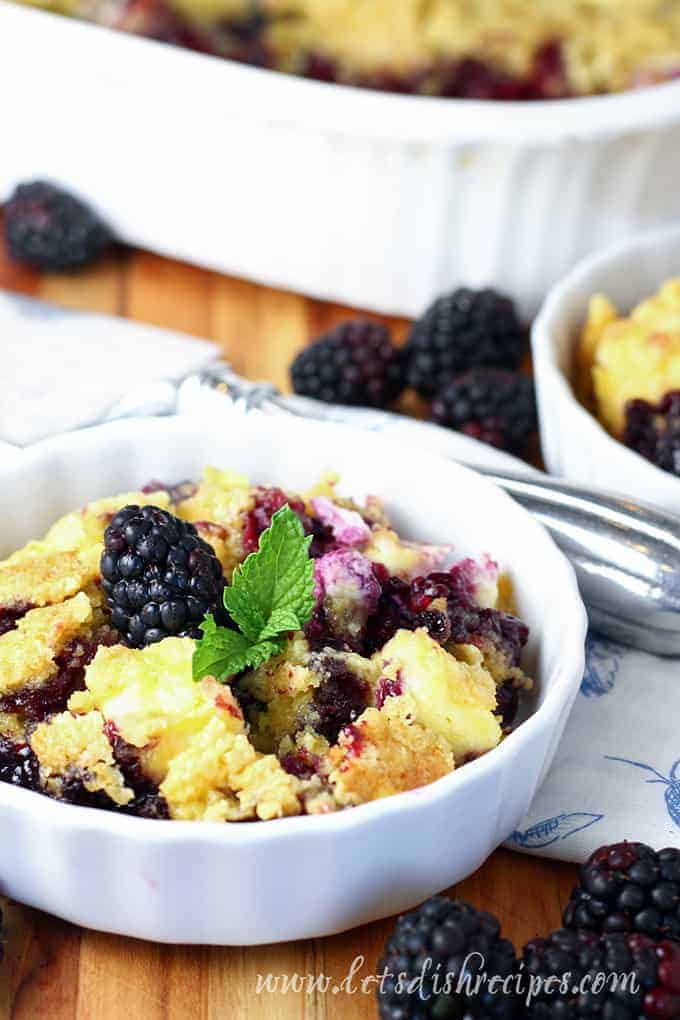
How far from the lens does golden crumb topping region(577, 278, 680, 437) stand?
201cm

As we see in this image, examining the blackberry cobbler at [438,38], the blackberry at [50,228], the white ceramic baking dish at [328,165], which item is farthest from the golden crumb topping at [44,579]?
the blackberry cobbler at [438,38]

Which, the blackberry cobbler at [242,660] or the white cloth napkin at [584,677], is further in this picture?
the white cloth napkin at [584,677]

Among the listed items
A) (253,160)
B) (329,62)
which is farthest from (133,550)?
(329,62)

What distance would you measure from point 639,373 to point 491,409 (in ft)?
0.89

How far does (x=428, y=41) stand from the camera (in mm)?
2629

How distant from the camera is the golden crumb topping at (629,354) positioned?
79.2 inches

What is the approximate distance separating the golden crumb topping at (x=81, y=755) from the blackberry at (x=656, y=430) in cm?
95

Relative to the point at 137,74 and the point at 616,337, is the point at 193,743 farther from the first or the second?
the point at 137,74

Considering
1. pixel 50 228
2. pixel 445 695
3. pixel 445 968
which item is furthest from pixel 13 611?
pixel 50 228

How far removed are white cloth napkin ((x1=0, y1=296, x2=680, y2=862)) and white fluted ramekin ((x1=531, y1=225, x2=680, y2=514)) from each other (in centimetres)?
9

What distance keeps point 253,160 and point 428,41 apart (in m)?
0.47

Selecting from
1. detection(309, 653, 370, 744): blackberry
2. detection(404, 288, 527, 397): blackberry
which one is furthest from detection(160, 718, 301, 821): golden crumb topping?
detection(404, 288, 527, 397): blackberry

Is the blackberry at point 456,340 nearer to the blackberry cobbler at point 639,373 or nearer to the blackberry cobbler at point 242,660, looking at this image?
the blackberry cobbler at point 639,373

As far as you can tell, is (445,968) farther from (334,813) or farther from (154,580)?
(154,580)
